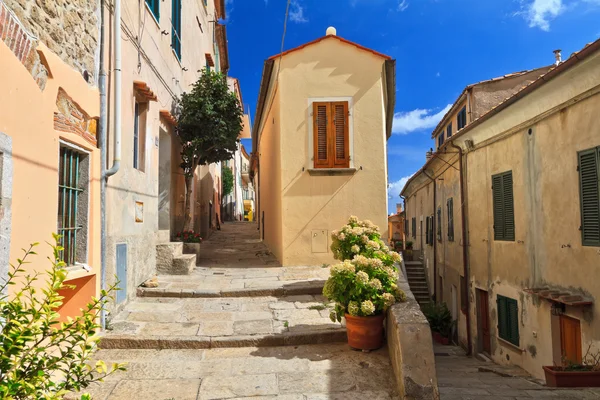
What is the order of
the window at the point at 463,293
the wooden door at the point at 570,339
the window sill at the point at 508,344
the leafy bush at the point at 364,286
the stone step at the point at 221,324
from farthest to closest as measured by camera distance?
1. the window at the point at 463,293
2. the window sill at the point at 508,344
3. the wooden door at the point at 570,339
4. the stone step at the point at 221,324
5. the leafy bush at the point at 364,286

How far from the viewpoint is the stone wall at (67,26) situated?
4004mm

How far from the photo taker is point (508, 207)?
9773mm

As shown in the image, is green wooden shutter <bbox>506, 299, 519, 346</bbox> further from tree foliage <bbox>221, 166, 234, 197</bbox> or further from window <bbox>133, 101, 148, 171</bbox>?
tree foliage <bbox>221, 166, 234, 197</bbox>

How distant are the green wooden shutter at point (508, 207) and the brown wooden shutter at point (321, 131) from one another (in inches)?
159

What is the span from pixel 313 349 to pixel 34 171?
11.6 ft

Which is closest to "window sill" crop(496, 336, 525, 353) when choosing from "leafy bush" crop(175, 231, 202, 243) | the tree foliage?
"leafy bush" crop(175, 231, 202, 243)

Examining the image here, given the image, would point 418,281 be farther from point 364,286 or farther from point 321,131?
point 364,286

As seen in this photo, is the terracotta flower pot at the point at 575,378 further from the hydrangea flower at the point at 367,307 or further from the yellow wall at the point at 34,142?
the yellow wall at the point at 34,142

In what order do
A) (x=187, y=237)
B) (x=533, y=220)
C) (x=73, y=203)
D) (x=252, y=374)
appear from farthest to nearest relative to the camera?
(x=187, y=237)
(x=533, y=220)
(x=73, y=203)
(x=252, y=374)

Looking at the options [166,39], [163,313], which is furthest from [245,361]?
[166,39]

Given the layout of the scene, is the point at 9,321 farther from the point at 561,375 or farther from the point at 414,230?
the point at 414,230

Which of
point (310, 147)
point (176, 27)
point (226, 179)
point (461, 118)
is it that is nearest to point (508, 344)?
point (310, 147)

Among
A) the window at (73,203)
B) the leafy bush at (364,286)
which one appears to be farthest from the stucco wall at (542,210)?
the window at (73,203)

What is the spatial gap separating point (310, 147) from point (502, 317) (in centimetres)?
587
